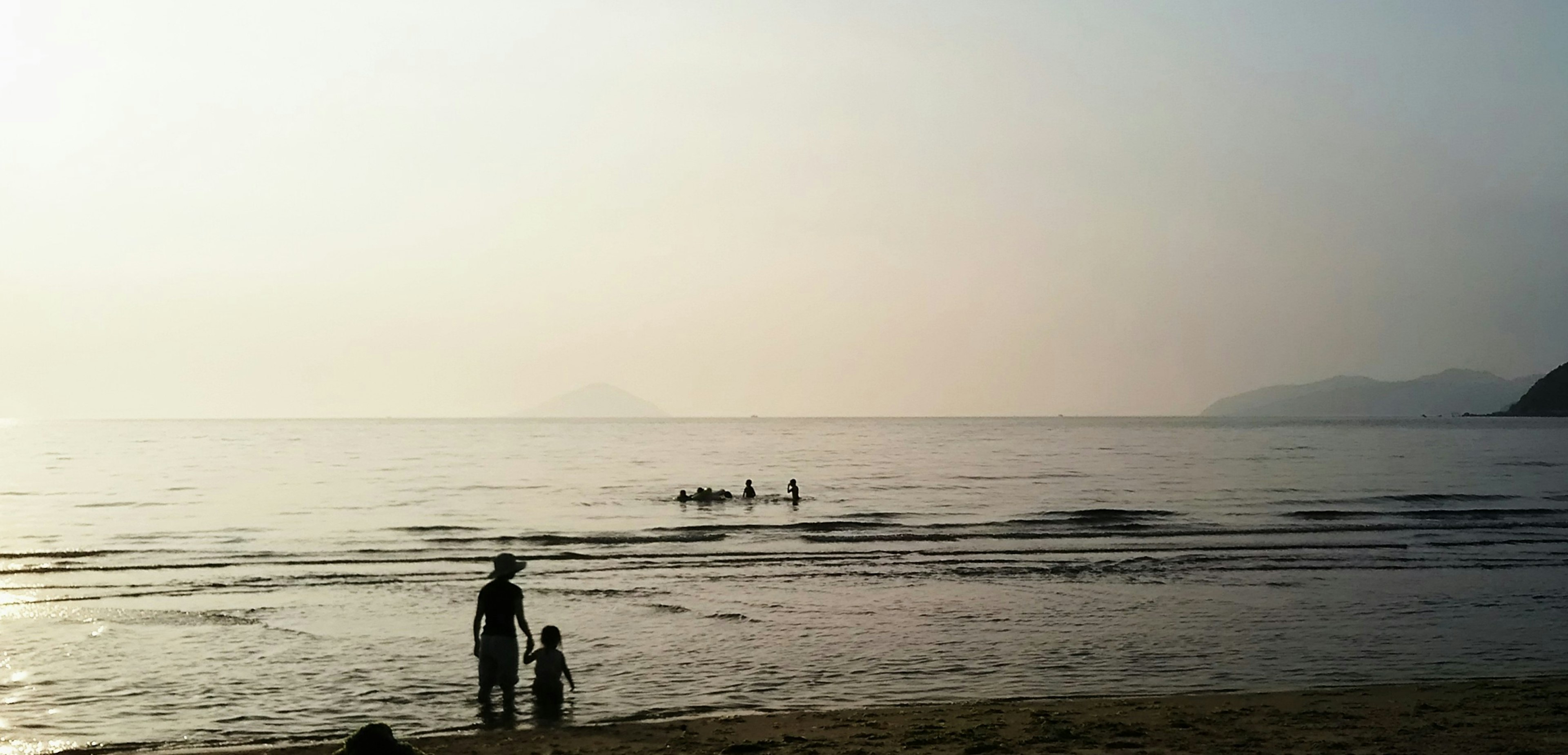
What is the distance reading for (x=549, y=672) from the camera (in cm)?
1298

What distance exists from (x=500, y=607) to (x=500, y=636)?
328mm

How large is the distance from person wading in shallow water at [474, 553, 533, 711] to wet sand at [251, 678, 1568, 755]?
82 centimetres

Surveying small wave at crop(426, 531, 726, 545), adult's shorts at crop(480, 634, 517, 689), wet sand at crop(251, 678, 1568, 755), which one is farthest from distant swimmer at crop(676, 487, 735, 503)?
wet sand at crop(251, 678, 1568, 755)

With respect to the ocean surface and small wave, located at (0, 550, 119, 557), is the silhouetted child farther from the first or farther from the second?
small wave, located at (0, 550, 119, 557)

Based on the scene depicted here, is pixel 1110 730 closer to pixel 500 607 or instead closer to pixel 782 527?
pixel 500 607

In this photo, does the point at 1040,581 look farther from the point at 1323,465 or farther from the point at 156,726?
the point at 1323,465

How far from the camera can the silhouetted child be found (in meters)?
13.0

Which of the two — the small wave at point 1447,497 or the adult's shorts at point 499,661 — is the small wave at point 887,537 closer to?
the adult's shorts at point 499,661

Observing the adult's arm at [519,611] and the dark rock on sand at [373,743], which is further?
the adult's arm at [519,611]

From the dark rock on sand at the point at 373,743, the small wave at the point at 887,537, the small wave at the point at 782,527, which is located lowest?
the small wave at the point at 887,537

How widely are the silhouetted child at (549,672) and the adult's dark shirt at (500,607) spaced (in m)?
0.38

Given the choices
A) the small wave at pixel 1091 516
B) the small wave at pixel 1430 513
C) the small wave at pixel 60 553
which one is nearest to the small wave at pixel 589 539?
the small wave at pixel 60 553

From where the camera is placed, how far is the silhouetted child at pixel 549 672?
12961 mm

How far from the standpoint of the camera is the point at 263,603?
21.3 m
